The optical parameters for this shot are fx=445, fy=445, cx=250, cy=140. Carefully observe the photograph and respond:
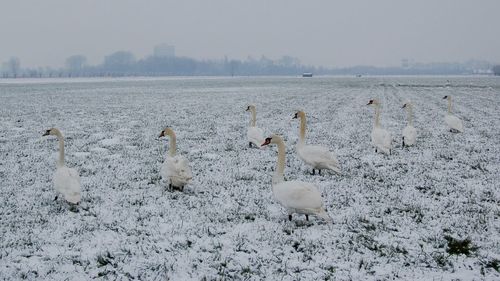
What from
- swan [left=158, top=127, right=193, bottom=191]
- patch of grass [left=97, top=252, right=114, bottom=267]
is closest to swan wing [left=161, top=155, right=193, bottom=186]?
swan [left=158, top=127, right=193, bottom=191]

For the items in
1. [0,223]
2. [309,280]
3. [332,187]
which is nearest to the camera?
[309,280]

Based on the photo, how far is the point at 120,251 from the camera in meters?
6.60

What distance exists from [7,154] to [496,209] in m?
12.9

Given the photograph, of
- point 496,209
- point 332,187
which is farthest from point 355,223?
point 496,209

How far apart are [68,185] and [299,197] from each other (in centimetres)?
425

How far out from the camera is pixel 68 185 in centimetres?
819

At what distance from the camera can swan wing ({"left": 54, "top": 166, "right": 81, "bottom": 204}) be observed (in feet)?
26.5

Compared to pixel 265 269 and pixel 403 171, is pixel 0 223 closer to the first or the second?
pixel 265 269

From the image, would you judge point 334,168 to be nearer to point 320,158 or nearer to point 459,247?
point 320,158

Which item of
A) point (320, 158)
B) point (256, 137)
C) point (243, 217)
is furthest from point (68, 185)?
point (256, 137)

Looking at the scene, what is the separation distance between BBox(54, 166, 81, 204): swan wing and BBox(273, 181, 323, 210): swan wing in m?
3.74

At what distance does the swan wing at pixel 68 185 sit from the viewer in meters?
8.07

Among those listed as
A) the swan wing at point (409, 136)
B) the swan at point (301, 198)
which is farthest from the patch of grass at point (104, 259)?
the swan wing at point (409, 136)

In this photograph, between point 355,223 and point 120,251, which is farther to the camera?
point 355,223
